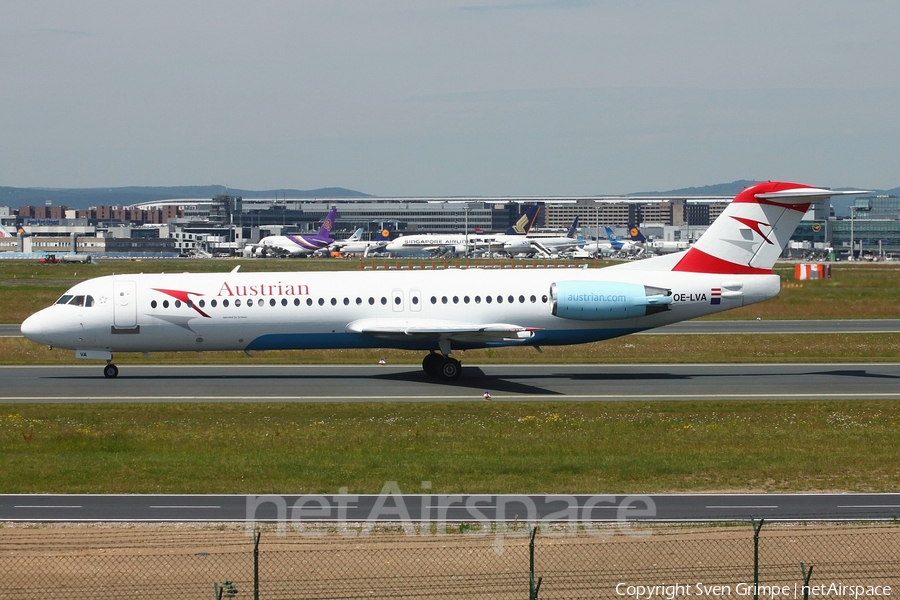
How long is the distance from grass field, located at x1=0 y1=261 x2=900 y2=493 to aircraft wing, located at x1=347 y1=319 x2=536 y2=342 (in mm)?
4546

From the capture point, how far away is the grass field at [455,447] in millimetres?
20859

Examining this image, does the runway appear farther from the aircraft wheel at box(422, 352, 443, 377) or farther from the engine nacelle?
the engine nacelle

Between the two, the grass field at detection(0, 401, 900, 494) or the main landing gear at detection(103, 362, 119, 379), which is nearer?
the grass field at detection(0, 401, 900, 494)

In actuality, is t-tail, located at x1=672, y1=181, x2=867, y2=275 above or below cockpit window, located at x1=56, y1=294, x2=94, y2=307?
above

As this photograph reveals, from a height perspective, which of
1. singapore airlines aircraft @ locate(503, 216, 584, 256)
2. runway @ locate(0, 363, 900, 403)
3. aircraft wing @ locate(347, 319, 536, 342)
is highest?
singapore airlines aircraft @ locate(503, 216, 584, 256)

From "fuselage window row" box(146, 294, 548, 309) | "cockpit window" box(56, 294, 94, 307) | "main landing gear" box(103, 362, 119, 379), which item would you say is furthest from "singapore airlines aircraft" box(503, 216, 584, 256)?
"cockpit window" box(56, 294, 94, 307)

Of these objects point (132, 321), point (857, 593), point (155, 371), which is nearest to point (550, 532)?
point (857, 593)

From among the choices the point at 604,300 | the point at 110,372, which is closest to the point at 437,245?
the point at 110,372

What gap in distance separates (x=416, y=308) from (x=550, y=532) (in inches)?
793

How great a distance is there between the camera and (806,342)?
46.8 metres

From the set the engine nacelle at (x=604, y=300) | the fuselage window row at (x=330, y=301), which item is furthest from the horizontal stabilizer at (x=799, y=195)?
the fuselage window row at (x=330, y=301)

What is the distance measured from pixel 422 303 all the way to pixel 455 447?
42.0 ft

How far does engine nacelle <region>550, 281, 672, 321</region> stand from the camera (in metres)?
→ 35.9

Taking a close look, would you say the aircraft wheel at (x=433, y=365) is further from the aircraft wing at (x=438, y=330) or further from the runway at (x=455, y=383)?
the aircraft wing at (x=438, y=330)
